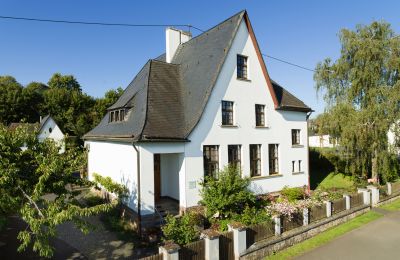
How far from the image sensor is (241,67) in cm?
1855

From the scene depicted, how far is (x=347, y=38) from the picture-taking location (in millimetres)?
23141

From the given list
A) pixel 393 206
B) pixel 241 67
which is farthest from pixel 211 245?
pixel 393 206

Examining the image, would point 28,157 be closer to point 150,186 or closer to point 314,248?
point 150,186

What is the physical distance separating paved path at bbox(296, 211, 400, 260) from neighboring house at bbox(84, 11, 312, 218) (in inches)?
237

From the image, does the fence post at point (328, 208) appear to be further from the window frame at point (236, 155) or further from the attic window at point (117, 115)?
the attic window at point (117, 115)

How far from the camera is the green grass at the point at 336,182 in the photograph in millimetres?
23734

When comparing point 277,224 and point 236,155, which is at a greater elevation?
point 236,155

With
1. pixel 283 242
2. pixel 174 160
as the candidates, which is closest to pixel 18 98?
pixel 174 160

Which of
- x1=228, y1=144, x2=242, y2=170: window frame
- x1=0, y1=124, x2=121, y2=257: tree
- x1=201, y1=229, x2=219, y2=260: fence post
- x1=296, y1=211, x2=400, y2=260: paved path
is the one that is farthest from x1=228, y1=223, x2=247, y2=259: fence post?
x1=228, y1=144, x2=242, y2=170: window frame

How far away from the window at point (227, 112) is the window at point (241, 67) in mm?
2022

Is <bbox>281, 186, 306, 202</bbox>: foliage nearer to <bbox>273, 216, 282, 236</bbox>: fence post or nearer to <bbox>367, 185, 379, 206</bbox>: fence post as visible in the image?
<bbox>367, 185, 379, 206</bbox>: fence post

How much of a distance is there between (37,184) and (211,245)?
607 cm

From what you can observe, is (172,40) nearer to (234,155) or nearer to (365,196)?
(234,155)

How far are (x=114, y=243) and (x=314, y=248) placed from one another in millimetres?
9148
